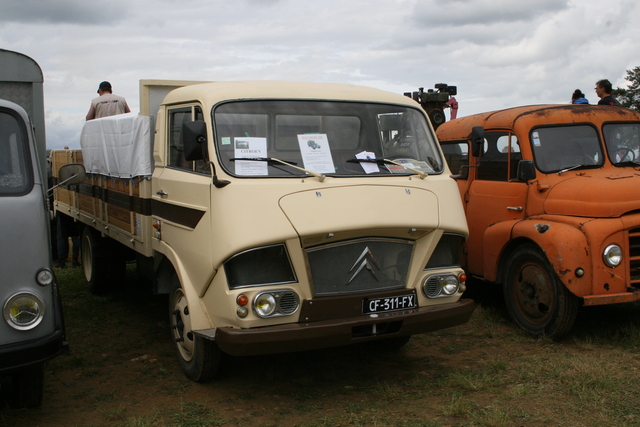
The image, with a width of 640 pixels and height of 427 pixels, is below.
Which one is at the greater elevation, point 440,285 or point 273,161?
point 273,161

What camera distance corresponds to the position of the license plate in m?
4.59

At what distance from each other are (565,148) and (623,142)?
71 cm

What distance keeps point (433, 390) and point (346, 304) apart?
108 cm

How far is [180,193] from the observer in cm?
516

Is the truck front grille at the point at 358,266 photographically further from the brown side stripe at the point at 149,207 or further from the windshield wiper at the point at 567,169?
the windshield wiper at the point at 567,169

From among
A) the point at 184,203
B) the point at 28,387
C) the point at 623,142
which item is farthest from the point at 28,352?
the point at 623,142

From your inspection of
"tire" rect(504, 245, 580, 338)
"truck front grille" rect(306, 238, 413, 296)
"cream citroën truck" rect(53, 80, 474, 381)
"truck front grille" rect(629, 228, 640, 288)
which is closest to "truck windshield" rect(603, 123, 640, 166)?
"truck front grille" rect(629, 228, 640, 288)

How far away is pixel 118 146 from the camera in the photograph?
6.59 meters

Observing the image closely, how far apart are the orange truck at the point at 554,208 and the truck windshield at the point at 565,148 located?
10 millimetres

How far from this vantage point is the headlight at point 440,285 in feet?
16.0

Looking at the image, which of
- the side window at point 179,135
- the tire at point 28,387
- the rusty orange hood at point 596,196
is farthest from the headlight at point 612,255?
the tire at point 28,387

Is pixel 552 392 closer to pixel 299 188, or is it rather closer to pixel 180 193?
pixel 299 188

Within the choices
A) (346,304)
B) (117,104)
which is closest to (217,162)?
(346,304)

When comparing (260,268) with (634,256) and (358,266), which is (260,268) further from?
(634,256)
